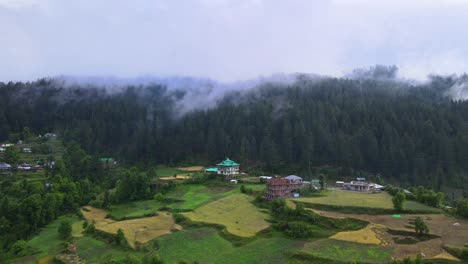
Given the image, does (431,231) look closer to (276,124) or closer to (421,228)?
(421,228)

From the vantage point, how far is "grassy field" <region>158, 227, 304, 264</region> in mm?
30375

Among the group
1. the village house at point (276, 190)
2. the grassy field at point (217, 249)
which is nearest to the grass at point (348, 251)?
the grassy field at point (217, 249)

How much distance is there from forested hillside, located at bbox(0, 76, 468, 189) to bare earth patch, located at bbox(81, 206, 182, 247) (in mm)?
29135

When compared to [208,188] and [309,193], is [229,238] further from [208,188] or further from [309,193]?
[208,188]

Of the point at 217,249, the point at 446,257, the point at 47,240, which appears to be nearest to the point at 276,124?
the point at 217,249

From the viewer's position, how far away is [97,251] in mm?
35469

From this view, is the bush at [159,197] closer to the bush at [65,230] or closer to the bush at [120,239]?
the bush at [65,230]

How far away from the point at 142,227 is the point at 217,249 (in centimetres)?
1056

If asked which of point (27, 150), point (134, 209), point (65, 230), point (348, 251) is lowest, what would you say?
point (65, 230)

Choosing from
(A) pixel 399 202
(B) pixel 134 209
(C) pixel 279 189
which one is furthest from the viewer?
(B) pixel 134 209

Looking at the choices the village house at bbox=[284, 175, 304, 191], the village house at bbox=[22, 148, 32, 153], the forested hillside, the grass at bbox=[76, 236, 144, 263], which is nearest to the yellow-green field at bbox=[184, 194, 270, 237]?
the village house at bbox=[284, 175, 304, 191]

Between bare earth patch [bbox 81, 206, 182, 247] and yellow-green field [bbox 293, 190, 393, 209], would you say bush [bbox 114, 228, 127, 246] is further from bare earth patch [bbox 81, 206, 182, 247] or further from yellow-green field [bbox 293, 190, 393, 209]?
yellow-green field [bbox 293, 190, 393, 209]

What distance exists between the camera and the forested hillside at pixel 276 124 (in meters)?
64.4

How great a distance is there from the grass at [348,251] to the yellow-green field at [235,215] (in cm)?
663
